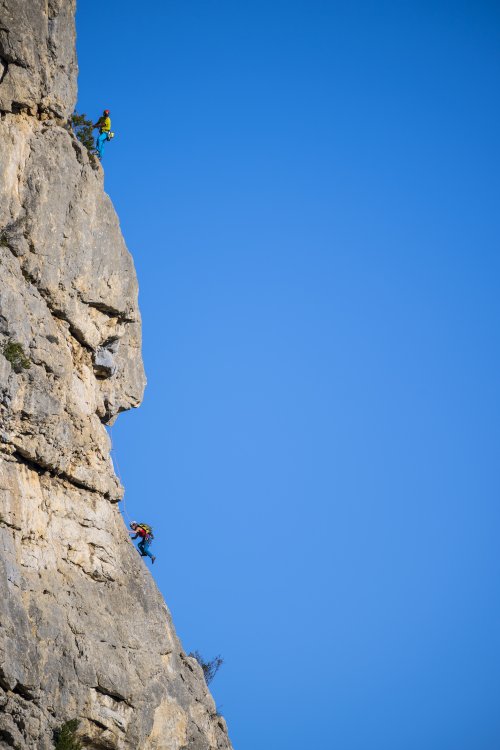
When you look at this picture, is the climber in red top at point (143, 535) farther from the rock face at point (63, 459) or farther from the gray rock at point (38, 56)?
the gray rock at point (38, 56)

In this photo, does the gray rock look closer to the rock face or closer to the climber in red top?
the rock face

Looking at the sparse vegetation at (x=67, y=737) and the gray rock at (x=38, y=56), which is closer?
the sparse vegetation at (x=67, y=737)

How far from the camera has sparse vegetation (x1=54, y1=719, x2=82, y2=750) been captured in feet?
95.1

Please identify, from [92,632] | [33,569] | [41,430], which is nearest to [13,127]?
[41,430]

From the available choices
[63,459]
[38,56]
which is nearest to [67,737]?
[63,459]

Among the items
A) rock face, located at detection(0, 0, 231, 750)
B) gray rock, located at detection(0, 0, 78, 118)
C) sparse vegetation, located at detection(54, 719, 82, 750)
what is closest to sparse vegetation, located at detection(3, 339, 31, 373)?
rock face, located at detection(0, 0, 231, 750)

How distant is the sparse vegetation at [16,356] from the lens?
30906 millimetres

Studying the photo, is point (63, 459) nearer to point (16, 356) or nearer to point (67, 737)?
point (16, 356)

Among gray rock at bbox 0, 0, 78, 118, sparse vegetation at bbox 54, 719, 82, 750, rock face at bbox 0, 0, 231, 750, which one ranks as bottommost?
sparse vegetation at bbox 54, 719, 82, 750

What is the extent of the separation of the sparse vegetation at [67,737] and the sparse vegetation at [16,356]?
33.2 feet

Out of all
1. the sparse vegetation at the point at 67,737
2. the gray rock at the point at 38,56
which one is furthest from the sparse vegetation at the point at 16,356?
the sparse vegetation at the point at 67,737

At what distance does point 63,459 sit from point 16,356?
3.74 m

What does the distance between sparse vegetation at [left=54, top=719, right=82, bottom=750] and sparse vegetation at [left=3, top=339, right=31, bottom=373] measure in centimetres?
1013

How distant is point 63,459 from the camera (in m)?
32.9
